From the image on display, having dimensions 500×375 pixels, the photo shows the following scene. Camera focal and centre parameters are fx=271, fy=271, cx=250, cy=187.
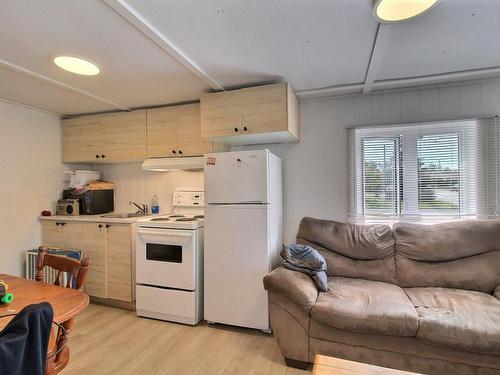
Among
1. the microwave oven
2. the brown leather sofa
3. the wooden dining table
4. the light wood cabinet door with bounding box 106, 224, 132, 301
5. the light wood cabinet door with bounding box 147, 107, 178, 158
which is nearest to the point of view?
the wooden dining table

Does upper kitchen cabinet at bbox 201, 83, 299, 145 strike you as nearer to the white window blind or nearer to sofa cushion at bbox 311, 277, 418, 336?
sofa cushion at bbox 311, 277, 418, 336

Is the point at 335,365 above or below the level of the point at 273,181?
below

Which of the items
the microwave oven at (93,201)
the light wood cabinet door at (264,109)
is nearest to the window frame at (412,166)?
the light wood cabinet door at (264,109)

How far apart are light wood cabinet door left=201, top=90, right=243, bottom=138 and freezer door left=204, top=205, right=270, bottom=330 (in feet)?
2.45

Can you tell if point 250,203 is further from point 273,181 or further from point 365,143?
point 365,143

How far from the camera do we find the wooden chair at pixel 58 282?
3.92ft

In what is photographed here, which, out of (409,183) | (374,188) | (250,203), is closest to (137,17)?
(250,203)

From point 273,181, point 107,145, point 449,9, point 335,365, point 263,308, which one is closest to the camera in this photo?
point 335,365

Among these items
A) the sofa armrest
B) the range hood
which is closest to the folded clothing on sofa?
the sofa armrest

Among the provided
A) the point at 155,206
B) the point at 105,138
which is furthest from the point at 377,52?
the point at 105,138

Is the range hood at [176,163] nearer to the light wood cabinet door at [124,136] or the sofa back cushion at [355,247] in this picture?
the light wood cabinet door at [124,136]

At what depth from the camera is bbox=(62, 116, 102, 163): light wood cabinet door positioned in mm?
3441

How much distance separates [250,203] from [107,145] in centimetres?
210

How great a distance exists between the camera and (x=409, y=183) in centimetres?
271
